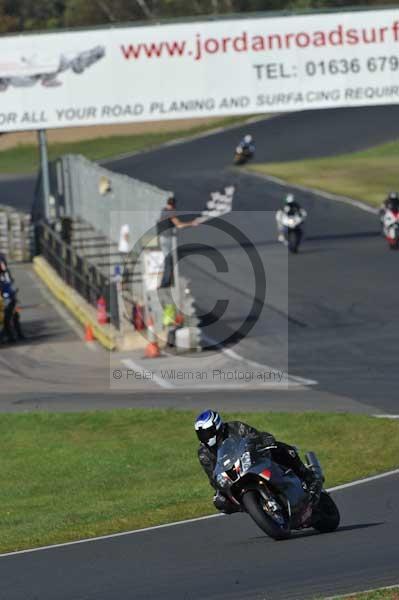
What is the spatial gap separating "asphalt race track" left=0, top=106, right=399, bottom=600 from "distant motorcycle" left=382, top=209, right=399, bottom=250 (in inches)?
16.4

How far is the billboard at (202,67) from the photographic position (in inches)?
1442

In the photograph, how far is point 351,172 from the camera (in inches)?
2154

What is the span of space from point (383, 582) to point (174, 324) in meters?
17.1

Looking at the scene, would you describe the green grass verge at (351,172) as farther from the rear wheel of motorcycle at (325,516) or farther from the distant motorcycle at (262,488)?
the distant motorcycle at (262,488)

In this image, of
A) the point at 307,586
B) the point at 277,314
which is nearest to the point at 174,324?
the point at 277,314

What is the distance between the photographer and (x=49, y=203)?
4100 centimetres

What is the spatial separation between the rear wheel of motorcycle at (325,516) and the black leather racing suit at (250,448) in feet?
1.04

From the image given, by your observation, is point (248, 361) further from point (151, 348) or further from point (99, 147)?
point (99, 147)

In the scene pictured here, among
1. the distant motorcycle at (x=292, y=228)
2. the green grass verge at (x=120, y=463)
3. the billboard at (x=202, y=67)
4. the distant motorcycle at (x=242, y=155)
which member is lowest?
the green grass verge at (x=120, y=463)

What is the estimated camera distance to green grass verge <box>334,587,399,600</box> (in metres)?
8.80

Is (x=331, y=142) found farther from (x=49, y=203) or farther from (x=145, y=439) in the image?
(x=145, y=439)

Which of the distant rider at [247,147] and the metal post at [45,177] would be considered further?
the distant rider at [247,147]

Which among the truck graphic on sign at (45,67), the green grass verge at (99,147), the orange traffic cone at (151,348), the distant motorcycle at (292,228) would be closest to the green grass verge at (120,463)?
the orange traffic cone at (151,348)

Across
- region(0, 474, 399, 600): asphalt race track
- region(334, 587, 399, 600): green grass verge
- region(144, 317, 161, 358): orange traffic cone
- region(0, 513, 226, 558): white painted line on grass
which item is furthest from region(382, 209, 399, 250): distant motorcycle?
region(334, 587, 399, 600): green grass verge
